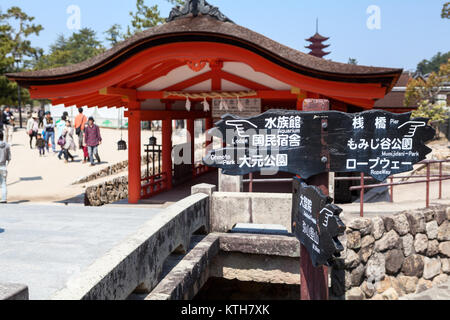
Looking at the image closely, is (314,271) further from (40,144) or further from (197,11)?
(40,144)

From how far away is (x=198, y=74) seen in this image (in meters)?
10.4

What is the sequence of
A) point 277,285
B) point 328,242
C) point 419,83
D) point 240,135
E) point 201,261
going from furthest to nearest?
point 419,83 → point 277,285 → point 201,261 → point 240,135 → point 328,242

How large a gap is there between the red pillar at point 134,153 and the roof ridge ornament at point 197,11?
95.2 inches

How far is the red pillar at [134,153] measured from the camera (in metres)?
10.5

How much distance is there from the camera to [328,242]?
11.6 ft

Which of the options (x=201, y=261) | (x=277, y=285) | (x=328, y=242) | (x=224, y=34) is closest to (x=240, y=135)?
(x=328, y=242)

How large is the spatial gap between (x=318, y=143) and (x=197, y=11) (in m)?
5.98

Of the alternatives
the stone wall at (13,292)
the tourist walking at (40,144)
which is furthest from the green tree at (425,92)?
the stone wall at (13,292)

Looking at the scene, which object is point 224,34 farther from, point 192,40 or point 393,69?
point 393,69

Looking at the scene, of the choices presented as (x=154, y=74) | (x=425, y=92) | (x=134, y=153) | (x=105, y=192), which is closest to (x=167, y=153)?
(x=134, y=153)

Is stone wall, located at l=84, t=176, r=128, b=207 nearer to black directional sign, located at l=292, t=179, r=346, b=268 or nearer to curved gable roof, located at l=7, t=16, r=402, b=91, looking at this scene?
curved gable roof, located at l=7, t=16, r=402, b=91

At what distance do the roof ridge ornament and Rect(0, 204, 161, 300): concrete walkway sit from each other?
4198 mm

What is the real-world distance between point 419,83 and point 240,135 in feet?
95.0

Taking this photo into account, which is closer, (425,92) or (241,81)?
(241,81)
